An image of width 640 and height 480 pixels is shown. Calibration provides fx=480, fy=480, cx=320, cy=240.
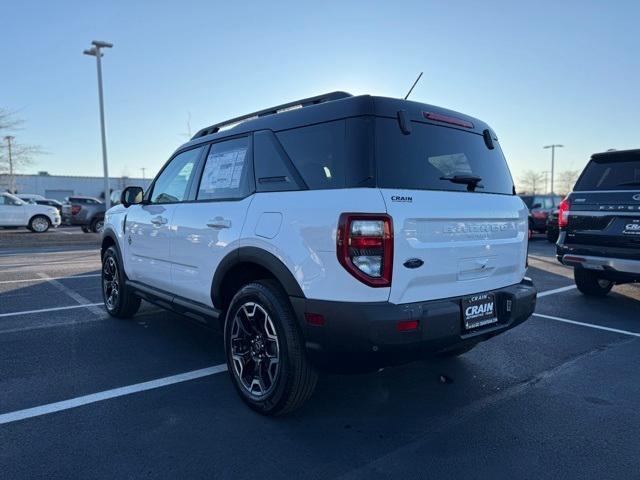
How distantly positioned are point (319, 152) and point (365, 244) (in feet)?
2.45

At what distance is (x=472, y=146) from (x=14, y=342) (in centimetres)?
453

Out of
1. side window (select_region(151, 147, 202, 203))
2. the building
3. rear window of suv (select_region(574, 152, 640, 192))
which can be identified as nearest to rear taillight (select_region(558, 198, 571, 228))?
rear window of suv (select_region(574, 152, 640, 192))

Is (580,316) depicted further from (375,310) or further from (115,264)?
(115,264)

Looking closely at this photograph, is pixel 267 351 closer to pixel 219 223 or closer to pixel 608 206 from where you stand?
pixel 219 223

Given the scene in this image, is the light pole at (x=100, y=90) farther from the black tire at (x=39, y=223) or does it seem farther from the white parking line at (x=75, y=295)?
the white parking line at (x=75, y=295)

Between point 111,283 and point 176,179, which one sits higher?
point 176,179

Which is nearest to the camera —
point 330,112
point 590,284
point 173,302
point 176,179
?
point 330,112

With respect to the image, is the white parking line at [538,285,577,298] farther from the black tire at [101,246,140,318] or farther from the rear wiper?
the black tire at [101,246,140,318]

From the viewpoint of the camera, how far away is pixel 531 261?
37.1ft

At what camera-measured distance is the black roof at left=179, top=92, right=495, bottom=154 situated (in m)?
2.87

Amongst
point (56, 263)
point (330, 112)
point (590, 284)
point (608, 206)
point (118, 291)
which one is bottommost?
point (56, 263)

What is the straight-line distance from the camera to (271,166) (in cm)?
329

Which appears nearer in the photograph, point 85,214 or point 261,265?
point 261,265

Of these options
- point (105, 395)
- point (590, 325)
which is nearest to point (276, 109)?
point (105, 395)
